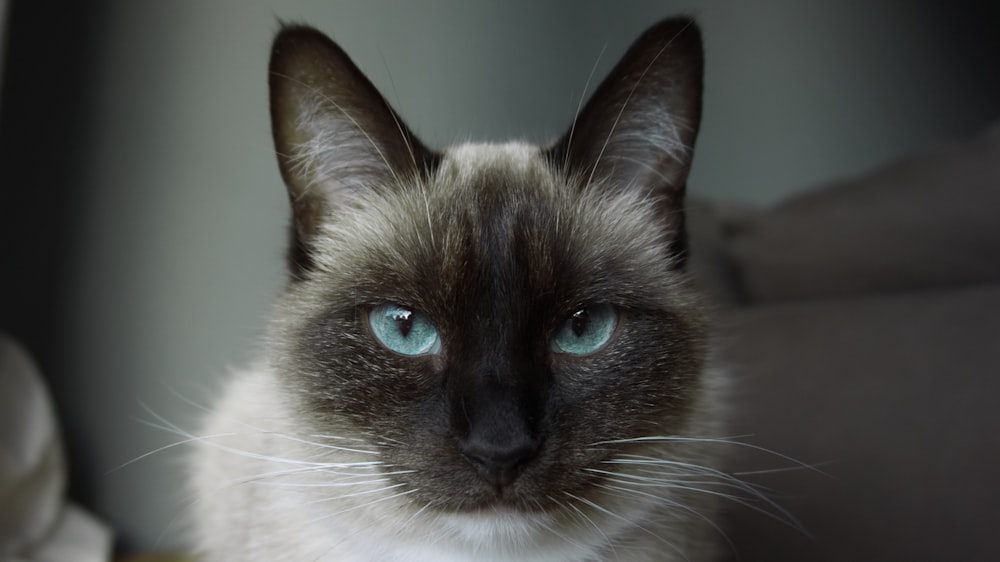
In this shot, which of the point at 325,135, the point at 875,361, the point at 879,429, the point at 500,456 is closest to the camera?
the point at 500,456

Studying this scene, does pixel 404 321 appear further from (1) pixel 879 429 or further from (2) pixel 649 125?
(1) pixel 879 429

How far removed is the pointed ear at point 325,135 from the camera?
1.01 meters

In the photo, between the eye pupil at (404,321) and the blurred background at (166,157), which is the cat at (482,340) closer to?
the eye pupil at (404,321)

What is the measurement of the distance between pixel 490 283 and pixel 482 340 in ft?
0.28

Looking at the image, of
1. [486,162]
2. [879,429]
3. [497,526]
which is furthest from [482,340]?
[879,429]

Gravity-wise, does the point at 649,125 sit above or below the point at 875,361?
above

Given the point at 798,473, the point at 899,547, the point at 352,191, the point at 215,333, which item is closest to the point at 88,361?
the point at 215,333

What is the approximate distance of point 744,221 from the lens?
2662 millimetres

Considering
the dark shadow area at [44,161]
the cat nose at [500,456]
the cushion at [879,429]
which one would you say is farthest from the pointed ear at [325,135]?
the dark shadow area at [44,161]

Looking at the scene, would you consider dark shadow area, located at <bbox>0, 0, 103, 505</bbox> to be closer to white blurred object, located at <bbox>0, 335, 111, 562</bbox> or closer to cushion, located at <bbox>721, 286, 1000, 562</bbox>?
white blurred object, located at <bbox>0, 335, 111, 562</bbox>

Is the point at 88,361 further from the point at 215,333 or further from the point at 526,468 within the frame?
the point at 526,468

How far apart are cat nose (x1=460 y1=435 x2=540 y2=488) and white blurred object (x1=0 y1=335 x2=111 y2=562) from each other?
1.47 m

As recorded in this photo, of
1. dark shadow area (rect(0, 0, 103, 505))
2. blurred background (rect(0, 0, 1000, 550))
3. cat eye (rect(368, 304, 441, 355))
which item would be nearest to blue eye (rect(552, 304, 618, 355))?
cat eye (rect(368, 304, 441, 355))

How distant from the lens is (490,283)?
0.99m
